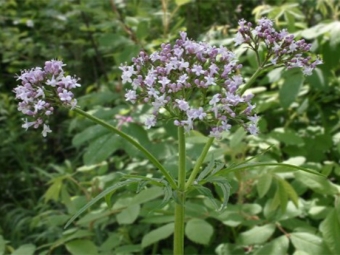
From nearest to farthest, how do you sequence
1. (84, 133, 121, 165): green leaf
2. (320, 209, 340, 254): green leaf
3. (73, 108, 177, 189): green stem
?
(73, 108, 177, 189): green stem < (320, 209, 340, 254): green leaf < (84, 133, 121, 165): green leaf

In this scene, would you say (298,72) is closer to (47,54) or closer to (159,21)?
(159,21)

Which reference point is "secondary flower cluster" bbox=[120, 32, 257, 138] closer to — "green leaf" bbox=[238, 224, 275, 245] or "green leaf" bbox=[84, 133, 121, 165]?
"green leaf" bbox=[238, 224, 275, 245]

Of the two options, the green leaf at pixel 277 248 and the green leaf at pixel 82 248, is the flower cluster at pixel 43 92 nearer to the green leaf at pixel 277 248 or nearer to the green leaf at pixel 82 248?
the green leaf at pixel 82 248

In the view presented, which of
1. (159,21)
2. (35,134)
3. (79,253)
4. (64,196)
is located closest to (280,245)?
(79,253)

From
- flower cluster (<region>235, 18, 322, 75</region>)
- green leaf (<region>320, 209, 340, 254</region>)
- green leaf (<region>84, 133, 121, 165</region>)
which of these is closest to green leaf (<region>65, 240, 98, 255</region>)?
green leaf (<region>84, 133, 121, 165</region>)

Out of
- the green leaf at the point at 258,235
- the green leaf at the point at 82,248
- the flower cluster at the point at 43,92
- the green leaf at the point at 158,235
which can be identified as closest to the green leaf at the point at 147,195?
the green leaf at the point at 158,235

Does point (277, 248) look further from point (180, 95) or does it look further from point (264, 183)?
point (180, 95)

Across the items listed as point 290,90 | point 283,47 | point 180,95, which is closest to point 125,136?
point 180,95
